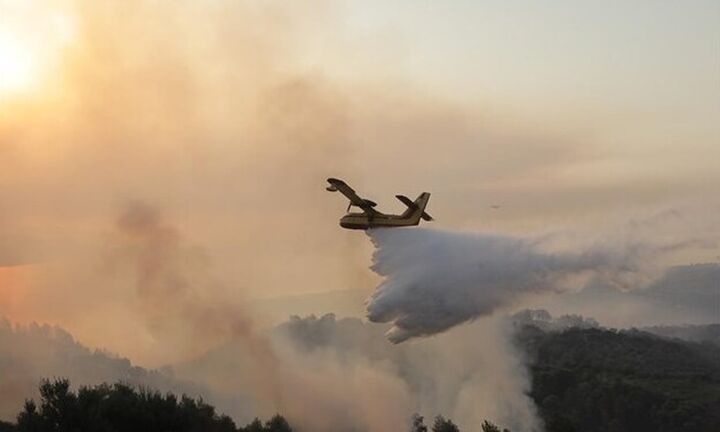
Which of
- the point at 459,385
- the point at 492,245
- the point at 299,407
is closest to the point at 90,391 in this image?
the point at 492,245

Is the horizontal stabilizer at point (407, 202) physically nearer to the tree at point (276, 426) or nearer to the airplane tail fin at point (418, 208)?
the airplane tail fin at point (418, 208)

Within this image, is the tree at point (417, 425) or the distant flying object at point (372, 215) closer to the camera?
the distant flying object at point (372, 215)

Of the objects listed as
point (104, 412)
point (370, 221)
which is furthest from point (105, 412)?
point (370, 221)

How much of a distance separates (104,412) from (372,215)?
90.4 ft

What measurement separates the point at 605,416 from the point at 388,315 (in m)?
136

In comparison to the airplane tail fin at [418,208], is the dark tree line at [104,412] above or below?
below

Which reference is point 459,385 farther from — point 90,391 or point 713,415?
point 90,391

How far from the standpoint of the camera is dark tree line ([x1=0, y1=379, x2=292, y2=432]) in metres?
68.1

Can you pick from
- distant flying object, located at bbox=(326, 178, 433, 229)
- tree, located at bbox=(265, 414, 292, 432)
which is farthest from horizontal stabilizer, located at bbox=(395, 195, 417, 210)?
tree, located at bbox=(265, 414, 292, 432)

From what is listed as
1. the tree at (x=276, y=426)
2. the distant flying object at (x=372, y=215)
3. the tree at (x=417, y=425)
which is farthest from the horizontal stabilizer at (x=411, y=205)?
the tree at (x=417, y=425)

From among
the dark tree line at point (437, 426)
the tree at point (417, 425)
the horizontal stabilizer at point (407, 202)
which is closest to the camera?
the horizontal stabilizer at point (407, 202)

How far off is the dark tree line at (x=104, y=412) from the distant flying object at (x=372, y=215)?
22495 mm

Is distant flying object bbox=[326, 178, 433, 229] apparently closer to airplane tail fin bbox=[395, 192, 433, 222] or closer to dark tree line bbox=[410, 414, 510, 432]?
airplane tail fin bbox=[395, 192, 433, 222]

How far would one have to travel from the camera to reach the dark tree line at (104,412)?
68.1m
